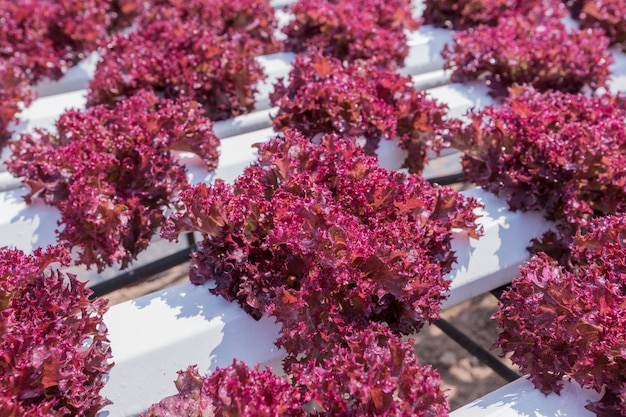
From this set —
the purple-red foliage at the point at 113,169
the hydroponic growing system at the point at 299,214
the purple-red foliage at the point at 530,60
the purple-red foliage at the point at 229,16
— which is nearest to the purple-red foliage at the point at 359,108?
Answer: the hydroponic growing system at the point at 299,214

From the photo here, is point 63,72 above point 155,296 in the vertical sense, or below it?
above

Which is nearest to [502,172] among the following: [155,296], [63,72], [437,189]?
[437,189]

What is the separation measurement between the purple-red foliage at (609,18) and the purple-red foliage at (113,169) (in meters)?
3.18

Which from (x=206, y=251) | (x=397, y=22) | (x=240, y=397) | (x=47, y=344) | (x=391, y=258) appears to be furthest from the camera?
(x=397, y=22)

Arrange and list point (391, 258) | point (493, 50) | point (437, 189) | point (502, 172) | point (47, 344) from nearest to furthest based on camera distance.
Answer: point (47, 344) → point (391, 258) → point (437, 189) → point (502, 172) → point (493, 50)

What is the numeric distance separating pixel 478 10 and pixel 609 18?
94cm

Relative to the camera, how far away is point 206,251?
2.70 meters

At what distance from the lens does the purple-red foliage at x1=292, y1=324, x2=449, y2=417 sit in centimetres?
205

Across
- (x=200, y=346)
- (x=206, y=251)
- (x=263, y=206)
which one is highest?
(x=263, y=206)

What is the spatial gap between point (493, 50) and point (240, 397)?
2933 millimetres

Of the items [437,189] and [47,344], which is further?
[437,189]

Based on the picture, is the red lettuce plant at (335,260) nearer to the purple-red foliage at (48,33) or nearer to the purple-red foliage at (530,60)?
the purple-red foliage at (530,60)

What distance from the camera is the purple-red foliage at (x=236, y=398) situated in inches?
79.0

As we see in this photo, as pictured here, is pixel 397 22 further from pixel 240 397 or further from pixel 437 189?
pixel 240 397
